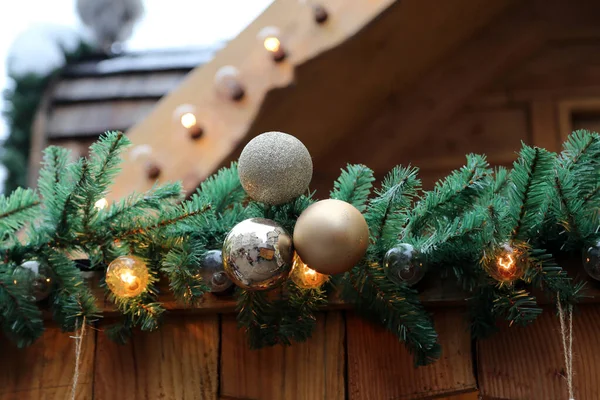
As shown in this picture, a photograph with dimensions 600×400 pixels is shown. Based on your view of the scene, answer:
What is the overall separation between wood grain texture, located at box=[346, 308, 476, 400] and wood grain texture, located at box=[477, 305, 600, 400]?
0.02 metres

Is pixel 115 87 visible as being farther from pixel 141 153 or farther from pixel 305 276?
pixel 305 276

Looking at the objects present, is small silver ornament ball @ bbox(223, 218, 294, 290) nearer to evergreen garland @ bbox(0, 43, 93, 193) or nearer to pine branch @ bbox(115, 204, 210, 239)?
pine branch @ bbox(115, 204, 210, 239)

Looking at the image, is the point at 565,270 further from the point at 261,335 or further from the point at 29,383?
the point at 29,383

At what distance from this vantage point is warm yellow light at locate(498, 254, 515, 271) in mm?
689

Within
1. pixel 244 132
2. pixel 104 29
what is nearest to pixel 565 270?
pixel 244 132

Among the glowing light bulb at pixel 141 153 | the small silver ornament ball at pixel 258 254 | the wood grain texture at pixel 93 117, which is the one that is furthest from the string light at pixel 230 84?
the small silver ornament ball at pixel 258 254

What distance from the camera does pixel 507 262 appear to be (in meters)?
0.69

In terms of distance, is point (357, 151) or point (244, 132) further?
point (357, 151)

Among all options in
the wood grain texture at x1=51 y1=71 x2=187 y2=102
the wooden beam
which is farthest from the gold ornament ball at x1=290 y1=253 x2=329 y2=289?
the wood grain texture at x1=51 y1=71 x2=187 y2=102

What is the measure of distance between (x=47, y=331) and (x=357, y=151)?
1.16m

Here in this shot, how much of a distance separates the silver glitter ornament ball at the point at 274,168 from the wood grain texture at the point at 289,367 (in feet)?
0.66

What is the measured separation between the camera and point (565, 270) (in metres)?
0.75

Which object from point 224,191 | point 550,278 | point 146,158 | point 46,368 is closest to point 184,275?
point 224,191

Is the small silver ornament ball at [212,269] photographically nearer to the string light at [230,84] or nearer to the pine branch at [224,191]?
the pine branch at [224,191]
